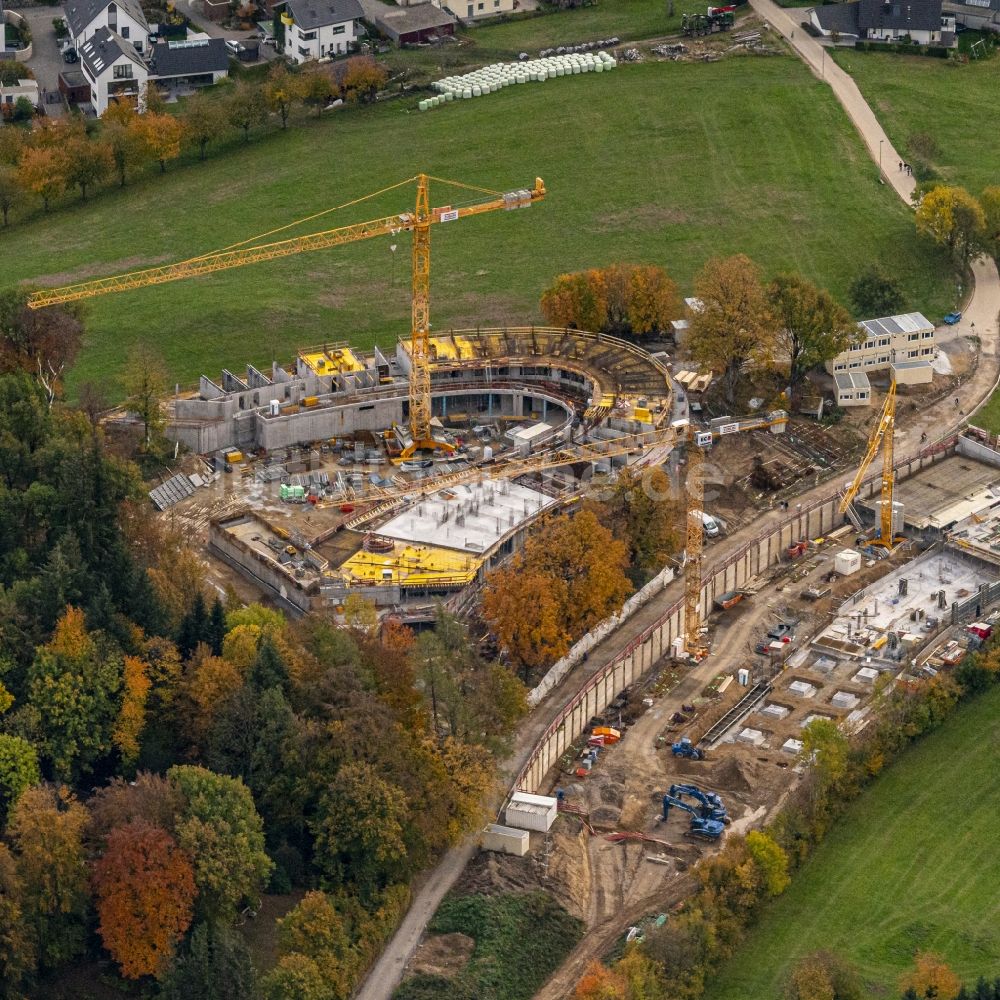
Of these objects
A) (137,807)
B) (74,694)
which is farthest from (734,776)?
(74,694)

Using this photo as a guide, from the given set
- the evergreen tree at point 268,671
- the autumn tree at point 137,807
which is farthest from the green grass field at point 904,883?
the autumn tree at point 137,807

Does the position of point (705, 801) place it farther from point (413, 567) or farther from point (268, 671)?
point (413, 567)

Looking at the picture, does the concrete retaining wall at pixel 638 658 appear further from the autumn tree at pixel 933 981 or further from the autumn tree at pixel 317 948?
the autumn tree at pixel 933 981

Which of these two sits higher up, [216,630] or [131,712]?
[216,630]

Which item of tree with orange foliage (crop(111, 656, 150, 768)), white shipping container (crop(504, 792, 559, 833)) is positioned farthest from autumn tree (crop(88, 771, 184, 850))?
white shipping container (crop(504, 792, 559, 833))

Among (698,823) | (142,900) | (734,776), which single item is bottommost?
(698,823)

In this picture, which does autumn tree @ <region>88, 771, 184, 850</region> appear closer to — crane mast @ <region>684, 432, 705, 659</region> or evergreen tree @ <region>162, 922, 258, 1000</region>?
evergreen tree @ <region>162, 922, 258, 1000</region>
